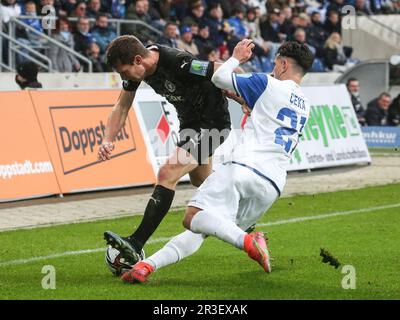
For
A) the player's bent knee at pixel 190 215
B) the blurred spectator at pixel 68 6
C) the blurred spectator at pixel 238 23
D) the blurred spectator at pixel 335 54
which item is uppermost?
the player's bent knee at pixel 190 215

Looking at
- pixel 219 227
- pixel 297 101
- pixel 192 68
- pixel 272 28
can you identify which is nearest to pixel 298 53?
pixel 297 101

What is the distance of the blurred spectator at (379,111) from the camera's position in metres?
23.6

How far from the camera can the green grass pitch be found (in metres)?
7.53

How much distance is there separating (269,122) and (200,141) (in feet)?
3.46

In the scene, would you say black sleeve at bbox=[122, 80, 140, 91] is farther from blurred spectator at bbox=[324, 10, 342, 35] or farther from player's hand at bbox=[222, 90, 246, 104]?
blurred spectator at bbox=[324, 10, 342, 35]

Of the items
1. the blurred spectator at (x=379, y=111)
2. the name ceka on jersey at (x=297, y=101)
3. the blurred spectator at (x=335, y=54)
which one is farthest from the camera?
the blurred spectator at (x=335, y=54)

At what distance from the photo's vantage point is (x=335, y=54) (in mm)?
28156

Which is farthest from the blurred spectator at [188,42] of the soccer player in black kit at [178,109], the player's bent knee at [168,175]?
the player's bent knee at [168,175]

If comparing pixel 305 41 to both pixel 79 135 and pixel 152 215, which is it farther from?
pixel 152 215

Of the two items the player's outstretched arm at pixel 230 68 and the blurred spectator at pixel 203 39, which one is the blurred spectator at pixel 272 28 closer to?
the blurred spectator at pixel 203 39

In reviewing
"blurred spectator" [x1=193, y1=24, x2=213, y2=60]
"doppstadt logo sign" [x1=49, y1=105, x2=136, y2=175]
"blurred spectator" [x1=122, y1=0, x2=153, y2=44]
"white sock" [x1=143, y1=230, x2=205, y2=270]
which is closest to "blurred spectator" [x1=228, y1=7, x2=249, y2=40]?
"blurred spectator" [x1=193, y1=24, x2=213, y2=60]

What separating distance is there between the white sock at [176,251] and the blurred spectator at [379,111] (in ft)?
53.2

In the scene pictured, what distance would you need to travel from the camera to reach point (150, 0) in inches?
957
